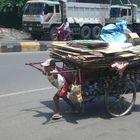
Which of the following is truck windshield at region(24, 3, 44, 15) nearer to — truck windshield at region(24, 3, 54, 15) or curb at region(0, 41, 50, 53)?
truck windshield at region(24, 3, 54, 15)

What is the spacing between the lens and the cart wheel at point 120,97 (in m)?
7.65

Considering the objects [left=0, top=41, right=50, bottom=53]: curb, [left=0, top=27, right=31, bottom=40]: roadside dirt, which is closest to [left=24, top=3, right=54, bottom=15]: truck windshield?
[left=0, top=27, right=31, bottom=40]: roadside dirt

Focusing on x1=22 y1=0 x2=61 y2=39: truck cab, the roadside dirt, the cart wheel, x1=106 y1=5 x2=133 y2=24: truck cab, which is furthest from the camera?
x1=106 y1=5 x2=133 y2=24: truck cab

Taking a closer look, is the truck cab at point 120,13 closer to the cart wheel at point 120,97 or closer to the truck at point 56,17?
the truck at point 56,17

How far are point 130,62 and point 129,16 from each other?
2605 centimetres

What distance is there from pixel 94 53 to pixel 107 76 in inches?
24.4

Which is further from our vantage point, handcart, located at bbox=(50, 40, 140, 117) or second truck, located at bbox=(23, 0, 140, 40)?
second truck, located at bbox=(23, 0, 140, 40)

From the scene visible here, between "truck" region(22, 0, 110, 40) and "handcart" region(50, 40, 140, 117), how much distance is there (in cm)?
2018

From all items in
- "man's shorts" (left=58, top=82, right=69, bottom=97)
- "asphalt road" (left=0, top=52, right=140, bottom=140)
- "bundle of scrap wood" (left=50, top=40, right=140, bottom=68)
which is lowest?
"asphalt road" (left=0, top=52, right=140, bottom=140)

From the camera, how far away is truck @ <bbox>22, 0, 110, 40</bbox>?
28.2 meters

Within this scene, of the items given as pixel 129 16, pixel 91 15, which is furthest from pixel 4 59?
pixel 129 16

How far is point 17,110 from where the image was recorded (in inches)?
316

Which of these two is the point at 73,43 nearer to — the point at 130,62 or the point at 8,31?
the point at 130,62

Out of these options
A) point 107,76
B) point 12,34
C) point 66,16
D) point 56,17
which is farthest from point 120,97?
point 12,34
